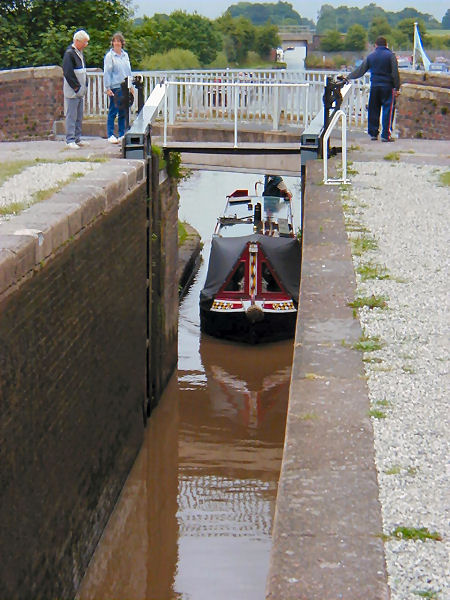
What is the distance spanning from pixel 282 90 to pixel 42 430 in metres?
10.8

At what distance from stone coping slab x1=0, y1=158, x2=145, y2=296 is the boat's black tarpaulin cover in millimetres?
5107

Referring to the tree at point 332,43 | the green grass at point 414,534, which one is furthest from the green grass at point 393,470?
the tree at point 332,43

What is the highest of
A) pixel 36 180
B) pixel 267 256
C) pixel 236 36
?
pixel 36 180

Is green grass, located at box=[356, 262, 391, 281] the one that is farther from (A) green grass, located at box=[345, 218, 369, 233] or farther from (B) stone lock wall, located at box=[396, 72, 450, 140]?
(B) stone lock wall, located at box=[396, 72, 450, 140]

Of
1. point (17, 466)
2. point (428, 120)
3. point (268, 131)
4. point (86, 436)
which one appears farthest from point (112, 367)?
point (428, 120)

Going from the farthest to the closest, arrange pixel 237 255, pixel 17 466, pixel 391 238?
pixel 237 255 → pixel 391 238 → pixel 17 466

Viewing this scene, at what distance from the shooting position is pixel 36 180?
10258 mm

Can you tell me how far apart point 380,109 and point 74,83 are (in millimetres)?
5155

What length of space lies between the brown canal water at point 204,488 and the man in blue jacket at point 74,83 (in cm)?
379

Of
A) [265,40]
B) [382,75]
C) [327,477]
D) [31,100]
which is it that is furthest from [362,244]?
[265,40]

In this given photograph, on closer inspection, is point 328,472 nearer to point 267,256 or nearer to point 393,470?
point 393,470

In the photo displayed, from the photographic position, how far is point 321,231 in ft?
32.6

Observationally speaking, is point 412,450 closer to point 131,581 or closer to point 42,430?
point 42,430

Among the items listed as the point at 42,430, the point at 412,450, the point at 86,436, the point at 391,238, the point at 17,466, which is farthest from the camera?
the point at 391,238
